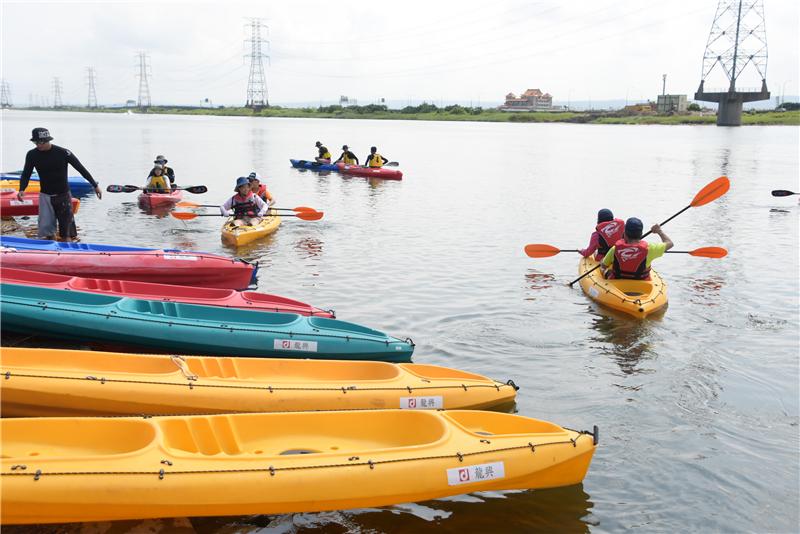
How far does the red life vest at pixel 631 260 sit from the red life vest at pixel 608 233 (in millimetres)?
1026

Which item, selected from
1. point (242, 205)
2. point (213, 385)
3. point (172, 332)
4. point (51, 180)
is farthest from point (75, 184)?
point (213, 385)

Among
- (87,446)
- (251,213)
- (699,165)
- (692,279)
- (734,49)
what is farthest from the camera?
(734,49)

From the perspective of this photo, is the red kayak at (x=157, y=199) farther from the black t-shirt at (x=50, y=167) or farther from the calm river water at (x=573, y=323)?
the black t-shirt at (x=50, y=167)

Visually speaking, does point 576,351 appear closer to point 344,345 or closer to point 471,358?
point 471,358

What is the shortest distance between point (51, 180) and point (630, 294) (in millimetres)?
9080

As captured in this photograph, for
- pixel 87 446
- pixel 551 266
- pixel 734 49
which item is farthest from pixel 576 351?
pixel 734 49

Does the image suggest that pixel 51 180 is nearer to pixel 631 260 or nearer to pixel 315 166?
pixel 631 260

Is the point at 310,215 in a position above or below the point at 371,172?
below

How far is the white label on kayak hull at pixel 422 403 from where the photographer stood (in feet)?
20.7

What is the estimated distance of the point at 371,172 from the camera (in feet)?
89.0

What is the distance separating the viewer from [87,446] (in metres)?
5.05

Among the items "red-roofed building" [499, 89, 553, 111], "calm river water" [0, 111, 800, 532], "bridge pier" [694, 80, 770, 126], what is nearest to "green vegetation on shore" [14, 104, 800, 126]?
"bridge pier" [694, 80, 770, 126]

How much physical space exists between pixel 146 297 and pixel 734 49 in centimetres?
10168

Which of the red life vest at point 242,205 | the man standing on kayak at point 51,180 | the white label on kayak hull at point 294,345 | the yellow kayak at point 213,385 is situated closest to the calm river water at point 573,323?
the red life vest at point 242,205
